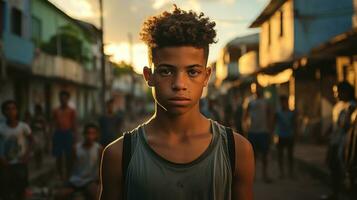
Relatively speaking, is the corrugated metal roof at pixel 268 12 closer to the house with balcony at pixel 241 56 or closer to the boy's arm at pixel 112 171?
the house with balcony at pixel 241 56

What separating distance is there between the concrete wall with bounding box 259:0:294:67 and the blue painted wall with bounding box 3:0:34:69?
9.01 metres

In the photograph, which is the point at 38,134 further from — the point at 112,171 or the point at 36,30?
the point at 36,30

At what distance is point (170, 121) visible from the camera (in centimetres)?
223

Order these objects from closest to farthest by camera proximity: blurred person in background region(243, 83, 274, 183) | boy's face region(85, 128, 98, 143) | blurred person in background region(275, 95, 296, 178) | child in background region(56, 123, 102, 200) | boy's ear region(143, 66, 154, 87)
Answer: boy's ear region(143, 66, 154, 87)
child in background region(56, 123, 102, 200)
boy's face region(85, 128, 98, 143)
blurred person in background region(243, 83, 274, 183)
blurred person in background region(275, 95, 296, 178)

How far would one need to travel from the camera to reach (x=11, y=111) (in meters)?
6.81

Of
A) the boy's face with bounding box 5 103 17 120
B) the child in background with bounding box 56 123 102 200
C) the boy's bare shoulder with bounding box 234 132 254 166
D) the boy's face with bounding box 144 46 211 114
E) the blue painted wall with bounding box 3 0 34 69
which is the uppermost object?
the blue painted wall with bounding box 3 0 34 69

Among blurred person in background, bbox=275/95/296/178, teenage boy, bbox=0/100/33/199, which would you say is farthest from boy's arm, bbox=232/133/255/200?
blurred person in background, bbox=275/95/296/178

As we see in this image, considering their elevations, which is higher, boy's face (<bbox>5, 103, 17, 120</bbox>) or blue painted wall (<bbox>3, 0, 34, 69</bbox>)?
blue painted wall (<bbox>3, 0, 34, 69</bbox>)

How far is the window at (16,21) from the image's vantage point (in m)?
22.4

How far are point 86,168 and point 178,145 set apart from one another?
183 inches

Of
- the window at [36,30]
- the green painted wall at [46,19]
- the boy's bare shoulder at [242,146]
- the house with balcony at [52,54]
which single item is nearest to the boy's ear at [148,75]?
the boy's bare shoulder at [242,146]

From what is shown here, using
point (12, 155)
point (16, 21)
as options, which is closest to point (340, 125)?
point (12, 155)

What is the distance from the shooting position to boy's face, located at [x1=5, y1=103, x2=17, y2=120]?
6781 mm

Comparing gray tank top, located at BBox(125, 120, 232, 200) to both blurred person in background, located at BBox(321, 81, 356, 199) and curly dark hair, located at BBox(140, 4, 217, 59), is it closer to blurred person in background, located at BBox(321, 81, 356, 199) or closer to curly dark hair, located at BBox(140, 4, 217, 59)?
curly dark hair, located at BBox(140, 4, 217, 59)
